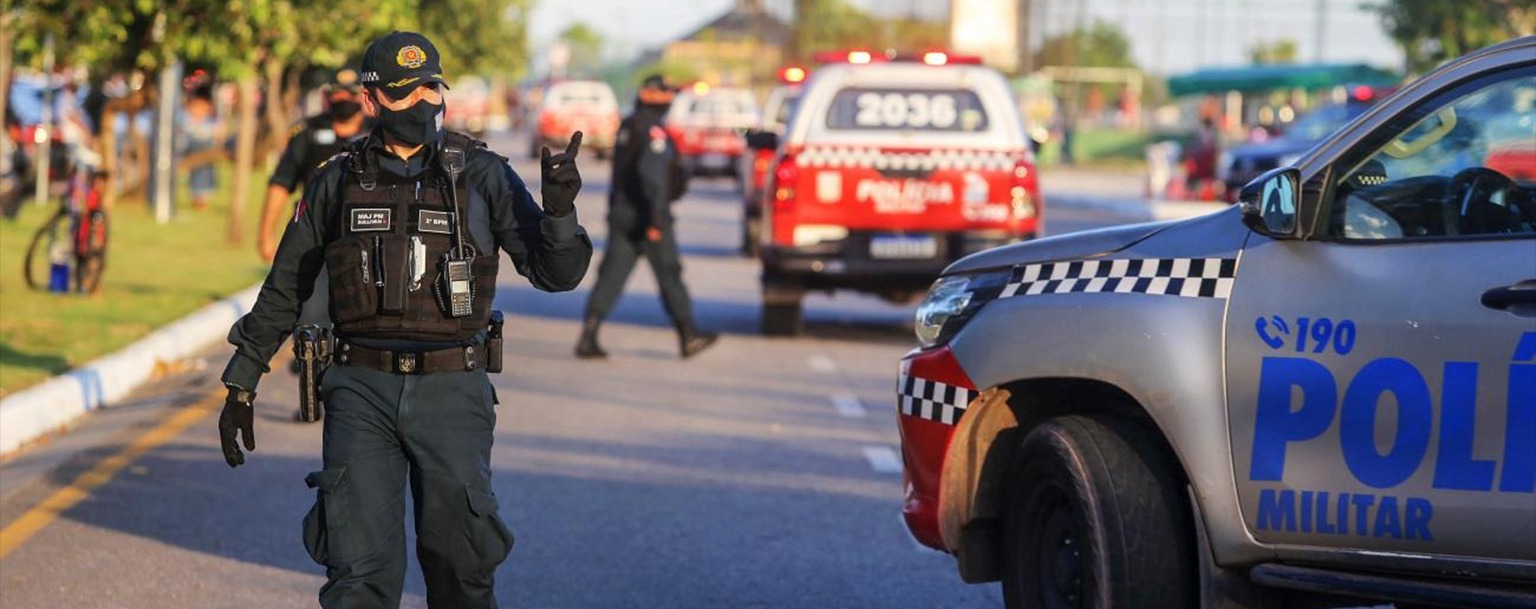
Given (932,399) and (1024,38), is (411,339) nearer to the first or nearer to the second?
(932,399)

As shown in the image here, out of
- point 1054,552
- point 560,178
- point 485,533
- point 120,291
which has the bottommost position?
point 120,291

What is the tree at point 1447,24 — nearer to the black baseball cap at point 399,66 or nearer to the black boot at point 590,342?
the black boot at point 590,342

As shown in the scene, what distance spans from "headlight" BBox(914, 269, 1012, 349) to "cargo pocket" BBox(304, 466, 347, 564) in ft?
5.74

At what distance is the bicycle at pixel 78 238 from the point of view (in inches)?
685

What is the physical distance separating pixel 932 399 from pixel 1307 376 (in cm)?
137

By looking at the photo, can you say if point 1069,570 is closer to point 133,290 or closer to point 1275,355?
point 1275,355

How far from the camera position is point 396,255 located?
5848 millimetres

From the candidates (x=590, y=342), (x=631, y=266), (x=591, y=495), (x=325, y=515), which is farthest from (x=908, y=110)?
(x=325, y=515)

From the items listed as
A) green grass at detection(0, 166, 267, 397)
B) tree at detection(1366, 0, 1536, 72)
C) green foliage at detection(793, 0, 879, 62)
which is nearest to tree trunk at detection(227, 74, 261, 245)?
green grass at detection(0, 166, 267, 397)

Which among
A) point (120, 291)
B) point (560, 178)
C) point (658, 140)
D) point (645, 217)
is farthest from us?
point (120, 291)

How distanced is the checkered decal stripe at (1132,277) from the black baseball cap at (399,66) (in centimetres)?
163

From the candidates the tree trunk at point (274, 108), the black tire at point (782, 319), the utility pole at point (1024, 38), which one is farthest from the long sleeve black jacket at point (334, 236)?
the utility pole at point (1024, 38)

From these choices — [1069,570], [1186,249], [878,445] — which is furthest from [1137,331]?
[878,445]

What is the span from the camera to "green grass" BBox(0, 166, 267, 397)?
548 inches
